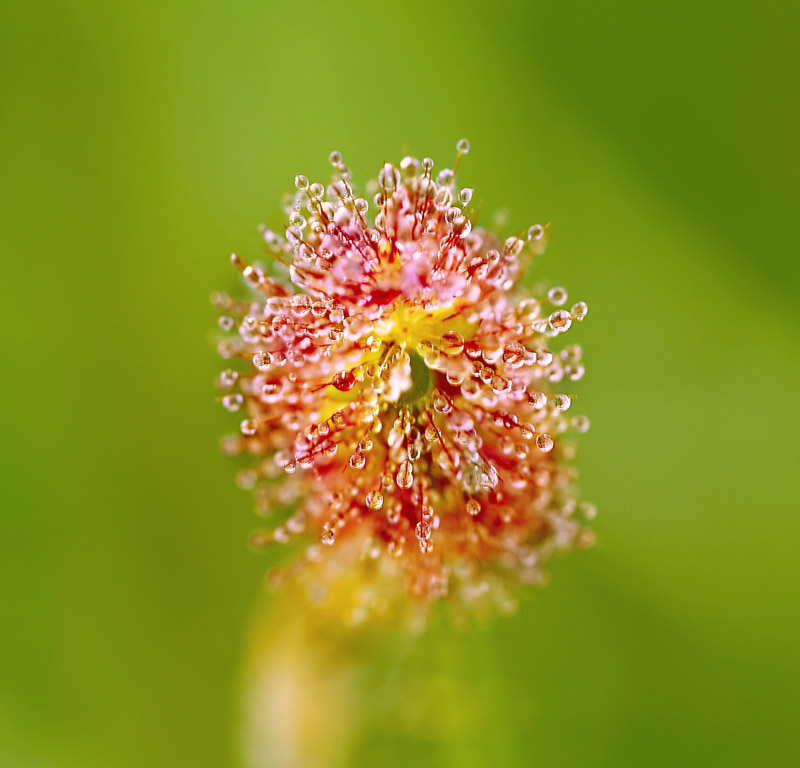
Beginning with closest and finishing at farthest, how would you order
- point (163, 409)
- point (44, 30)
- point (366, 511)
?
1. point (366, 511)
2. point (44, 30)
3. point (163, 409)

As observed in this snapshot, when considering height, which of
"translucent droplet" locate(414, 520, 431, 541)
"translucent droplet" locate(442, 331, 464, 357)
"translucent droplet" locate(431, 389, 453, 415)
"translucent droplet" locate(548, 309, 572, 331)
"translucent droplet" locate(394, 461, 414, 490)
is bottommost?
"translucent droplet" locate(414, 520, 431, 541)

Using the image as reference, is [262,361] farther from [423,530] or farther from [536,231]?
[536,231]

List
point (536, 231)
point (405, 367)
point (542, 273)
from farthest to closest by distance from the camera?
point (542, 273)
point (536, 231)
point (405, 367)

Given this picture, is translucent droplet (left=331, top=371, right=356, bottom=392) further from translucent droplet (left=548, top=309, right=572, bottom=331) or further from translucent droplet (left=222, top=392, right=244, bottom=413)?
translucent droplet (left=548, top=309, right=572, bottom=331)

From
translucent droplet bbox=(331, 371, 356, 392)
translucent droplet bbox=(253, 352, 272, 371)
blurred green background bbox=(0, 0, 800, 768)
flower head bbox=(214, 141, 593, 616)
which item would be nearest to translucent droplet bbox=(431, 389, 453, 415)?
flower head bbox=(214, 141, 593, 616)

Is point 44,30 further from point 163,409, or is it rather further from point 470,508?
point 470,508

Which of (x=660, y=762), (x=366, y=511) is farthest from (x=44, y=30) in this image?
(x=660, y=762)

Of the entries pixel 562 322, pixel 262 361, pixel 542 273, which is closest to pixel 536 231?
pixel 562 322
